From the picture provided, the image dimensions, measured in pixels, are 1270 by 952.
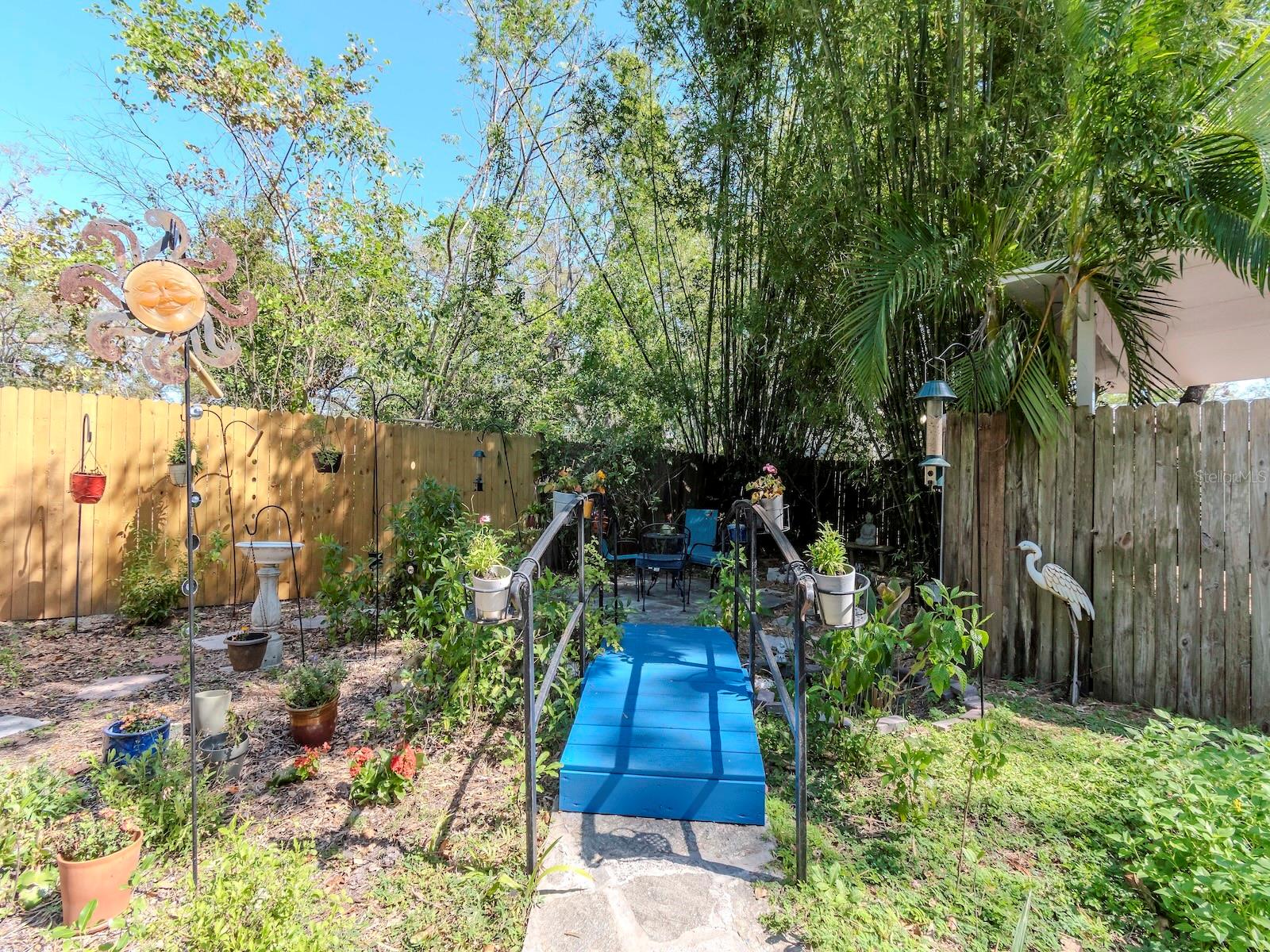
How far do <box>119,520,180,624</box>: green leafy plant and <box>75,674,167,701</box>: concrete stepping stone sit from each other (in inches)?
39.5

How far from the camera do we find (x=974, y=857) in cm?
166

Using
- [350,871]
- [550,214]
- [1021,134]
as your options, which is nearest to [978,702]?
[350,871]

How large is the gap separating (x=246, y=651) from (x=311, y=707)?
3.83 ft

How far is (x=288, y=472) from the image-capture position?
5.11 metres

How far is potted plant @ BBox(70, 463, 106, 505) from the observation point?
3.66 m

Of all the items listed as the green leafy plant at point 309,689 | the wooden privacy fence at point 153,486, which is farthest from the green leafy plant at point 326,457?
the green leafy plant at point 309,689

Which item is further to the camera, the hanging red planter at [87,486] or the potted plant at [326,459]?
the potted plant at [326,459]

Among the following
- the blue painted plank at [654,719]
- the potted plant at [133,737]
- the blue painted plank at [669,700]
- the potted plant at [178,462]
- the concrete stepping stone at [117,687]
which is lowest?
the concrete stepping stone at [117,687]

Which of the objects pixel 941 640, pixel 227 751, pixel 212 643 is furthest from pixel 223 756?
pixel 941 640

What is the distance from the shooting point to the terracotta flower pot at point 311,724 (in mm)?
2404

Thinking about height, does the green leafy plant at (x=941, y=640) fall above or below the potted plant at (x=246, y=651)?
above

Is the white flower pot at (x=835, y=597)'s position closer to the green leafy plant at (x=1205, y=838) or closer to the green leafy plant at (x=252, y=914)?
the green leafy plant at (x=1205, y=838)

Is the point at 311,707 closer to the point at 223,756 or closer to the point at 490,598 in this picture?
the point at 223,756

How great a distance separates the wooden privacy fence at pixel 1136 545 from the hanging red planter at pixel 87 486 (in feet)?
17.6
